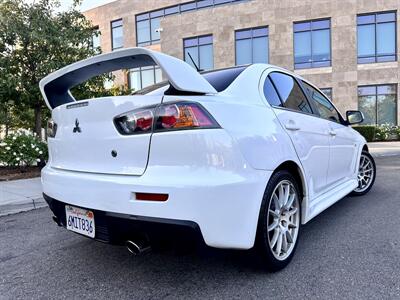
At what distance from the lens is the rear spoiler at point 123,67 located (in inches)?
94.3

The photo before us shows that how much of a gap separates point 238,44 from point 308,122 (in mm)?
22371

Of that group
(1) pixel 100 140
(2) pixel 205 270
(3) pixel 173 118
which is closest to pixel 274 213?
(2) pixel 205 270

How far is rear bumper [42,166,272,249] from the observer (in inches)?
87.0

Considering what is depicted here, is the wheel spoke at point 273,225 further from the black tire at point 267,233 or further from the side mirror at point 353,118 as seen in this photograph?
the side mirror at point 353,118

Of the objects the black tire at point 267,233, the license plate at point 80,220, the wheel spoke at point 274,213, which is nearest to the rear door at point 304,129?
the black tire at point 267,233

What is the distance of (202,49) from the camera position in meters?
25.9

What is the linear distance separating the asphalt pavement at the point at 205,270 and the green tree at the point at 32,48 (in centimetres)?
713

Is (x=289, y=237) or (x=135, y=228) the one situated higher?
(x=135, y=228)

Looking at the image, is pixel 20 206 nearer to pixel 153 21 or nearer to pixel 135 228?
pixel 135 228

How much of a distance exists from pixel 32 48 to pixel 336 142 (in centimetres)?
923

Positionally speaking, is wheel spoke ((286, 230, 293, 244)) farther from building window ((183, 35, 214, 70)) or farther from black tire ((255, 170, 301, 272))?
building window ((183, 35, 214, 70))

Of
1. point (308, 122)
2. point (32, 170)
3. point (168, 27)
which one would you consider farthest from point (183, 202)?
point (168, 27)

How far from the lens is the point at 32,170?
351 inches

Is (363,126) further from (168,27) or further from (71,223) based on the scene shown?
(71,223)
